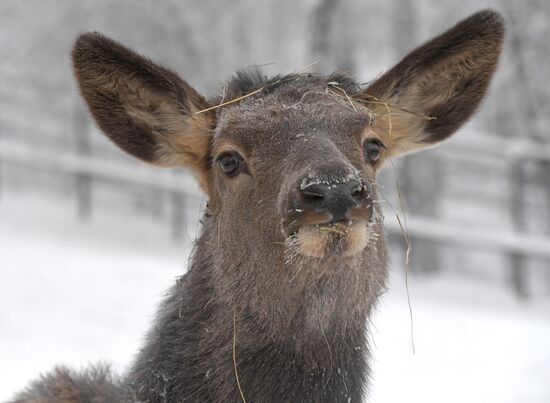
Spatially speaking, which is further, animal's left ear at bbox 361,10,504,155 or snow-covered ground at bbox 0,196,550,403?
snow-covered ground at bbox 0,196,550,403

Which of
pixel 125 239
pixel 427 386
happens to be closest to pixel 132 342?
pixel 427 386

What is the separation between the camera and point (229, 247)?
350 centimetres

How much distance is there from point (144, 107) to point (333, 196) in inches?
64.4

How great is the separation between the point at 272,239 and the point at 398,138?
4.81ft

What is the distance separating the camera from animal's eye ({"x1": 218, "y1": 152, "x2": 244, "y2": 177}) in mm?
3552

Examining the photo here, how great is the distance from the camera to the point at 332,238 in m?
2.89

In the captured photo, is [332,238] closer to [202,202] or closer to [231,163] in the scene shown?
[231,163]

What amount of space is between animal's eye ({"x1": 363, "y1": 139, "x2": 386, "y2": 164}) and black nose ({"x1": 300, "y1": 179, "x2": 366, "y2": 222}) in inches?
32.8

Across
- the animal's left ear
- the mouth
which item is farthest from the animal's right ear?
the mouth

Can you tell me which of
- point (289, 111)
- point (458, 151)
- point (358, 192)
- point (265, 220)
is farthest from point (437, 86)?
point (458, 151)

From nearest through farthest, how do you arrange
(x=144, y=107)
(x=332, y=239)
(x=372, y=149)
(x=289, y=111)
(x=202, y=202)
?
(x=332, y=239) < (x=289, y=111) < (x=372, y=149) < (x=144, y=107) < (x=202, y=202)

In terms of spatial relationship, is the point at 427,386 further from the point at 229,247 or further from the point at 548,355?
the point at 229,247

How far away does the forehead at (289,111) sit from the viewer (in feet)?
11.2

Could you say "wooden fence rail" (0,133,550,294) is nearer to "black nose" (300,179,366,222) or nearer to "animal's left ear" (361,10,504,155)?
"animal's left ear" (361,10,504,155)
